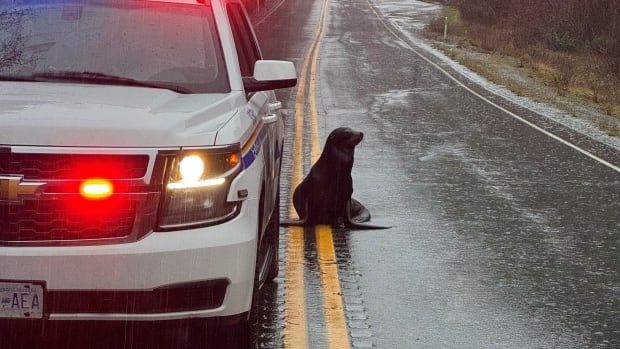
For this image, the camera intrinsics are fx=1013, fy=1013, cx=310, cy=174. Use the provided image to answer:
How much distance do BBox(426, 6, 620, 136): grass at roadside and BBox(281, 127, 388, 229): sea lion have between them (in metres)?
8.94

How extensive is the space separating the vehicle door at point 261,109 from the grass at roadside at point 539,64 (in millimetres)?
10220

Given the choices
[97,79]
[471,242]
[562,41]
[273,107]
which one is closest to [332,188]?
[471,242]

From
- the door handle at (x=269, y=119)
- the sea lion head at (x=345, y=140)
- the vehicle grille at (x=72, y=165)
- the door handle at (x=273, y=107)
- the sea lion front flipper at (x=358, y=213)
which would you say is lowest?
the sea lion front flipper at (x=358, y=213)

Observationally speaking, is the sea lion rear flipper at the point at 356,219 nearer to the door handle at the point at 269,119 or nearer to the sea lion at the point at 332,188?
the sea lion at the point at 332,188

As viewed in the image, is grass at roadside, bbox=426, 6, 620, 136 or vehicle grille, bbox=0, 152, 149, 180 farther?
grass at roadside, bbox=426, 6, 620, 136

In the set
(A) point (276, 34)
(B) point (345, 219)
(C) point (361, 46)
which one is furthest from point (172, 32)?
(A) point (276, 34)

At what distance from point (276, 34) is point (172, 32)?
31.9 metres

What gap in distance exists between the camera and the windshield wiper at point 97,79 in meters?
4.99

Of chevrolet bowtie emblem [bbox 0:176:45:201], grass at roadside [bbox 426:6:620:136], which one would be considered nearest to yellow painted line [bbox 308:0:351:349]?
chevrolet bowtie emblem [bbox 0:176:45:201]

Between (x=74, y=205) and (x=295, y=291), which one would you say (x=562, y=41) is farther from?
(x=74, y=205)

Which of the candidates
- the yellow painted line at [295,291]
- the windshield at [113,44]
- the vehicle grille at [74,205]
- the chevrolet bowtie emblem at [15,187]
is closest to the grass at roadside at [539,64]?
the yellow painted line at [295,291]

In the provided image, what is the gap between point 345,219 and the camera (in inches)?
306

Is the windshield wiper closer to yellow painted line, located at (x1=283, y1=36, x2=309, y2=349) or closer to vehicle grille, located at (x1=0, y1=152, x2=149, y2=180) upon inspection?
vehicle grille, located at (x1=0, y1=152, x2=149, y2=180)

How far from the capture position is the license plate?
12.7ft
